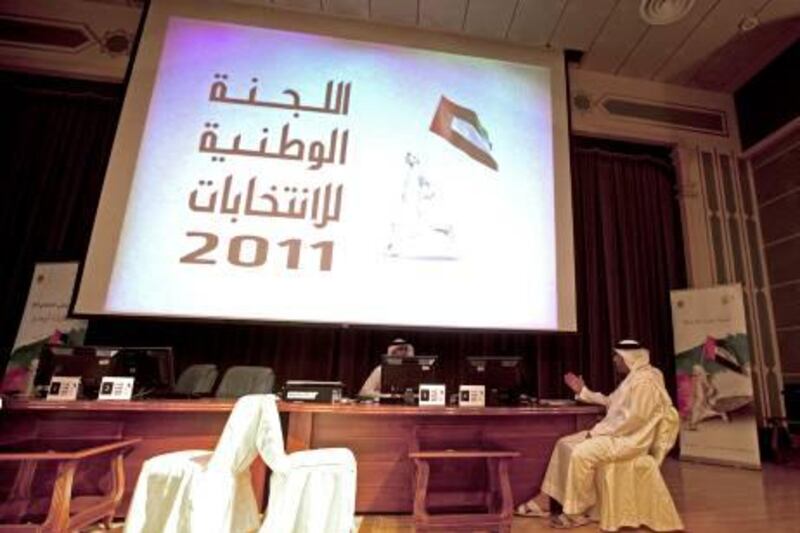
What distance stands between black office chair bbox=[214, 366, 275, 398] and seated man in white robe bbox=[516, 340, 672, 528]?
1.90 m

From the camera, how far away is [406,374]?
2832 millimetres

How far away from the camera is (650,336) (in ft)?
16.3

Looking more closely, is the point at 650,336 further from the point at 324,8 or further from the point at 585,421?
the point at 324,8

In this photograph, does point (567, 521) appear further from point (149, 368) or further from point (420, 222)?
point (149, 368)

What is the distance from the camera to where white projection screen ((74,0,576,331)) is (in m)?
3.34

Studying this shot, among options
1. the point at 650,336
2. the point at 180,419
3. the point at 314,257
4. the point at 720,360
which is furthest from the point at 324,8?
the point at 720,360

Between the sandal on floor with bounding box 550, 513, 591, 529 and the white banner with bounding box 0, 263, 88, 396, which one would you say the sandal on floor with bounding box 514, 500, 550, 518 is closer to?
the sandal on floor with bounding box 550, 513, 591, 529

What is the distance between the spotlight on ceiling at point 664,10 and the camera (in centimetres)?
441

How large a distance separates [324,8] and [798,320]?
5.82 metres

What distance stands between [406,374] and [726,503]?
2.28 meters

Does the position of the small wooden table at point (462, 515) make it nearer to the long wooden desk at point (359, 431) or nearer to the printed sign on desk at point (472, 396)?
the long wooden desk at point (359, 431)

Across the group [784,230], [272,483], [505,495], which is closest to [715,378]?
[784,230]

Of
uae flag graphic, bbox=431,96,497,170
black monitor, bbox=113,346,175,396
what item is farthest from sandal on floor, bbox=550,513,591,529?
uae flag graphic, bbox=431,96,497,170

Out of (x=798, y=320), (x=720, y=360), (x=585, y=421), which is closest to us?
(x=585, y=421)
